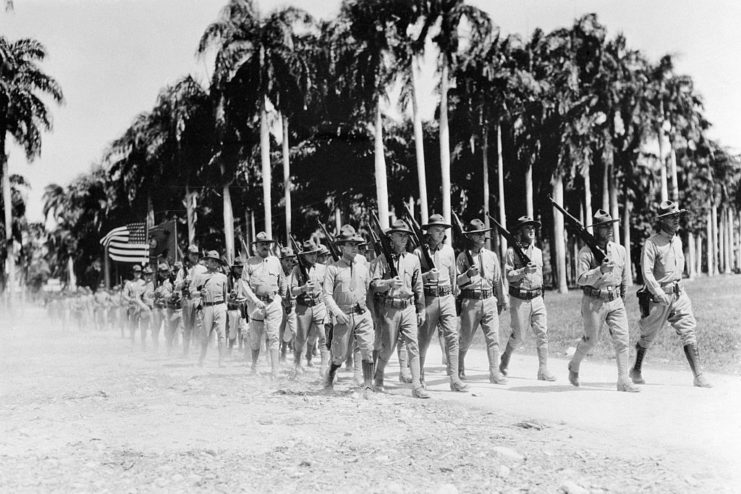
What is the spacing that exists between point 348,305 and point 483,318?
181 centimetres

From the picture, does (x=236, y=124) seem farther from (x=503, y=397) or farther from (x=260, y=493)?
(x=260, y=493)

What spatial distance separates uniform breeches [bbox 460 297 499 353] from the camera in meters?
9.22

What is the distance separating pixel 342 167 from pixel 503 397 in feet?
89.0

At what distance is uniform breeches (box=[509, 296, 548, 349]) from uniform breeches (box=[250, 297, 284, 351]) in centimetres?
338

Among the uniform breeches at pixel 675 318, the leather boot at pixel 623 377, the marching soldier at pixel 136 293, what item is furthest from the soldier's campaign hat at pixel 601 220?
the marching soldier at pixel 136 293

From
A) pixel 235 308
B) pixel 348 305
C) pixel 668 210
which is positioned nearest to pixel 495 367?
pixel 348 305

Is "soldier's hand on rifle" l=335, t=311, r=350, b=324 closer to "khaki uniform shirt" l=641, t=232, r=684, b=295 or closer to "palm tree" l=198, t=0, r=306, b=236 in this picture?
"khaki uniform shirt" l=641, t=232, r=684, b=295

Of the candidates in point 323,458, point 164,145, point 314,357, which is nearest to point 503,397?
point 323,458

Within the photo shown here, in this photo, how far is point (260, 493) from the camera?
4.79 m

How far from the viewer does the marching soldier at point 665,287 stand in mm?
8289

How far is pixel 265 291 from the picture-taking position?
1076 cm

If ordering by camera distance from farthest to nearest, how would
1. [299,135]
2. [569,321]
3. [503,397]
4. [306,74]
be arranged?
[299,135]
[306,74]
[569,321]
[503,397]

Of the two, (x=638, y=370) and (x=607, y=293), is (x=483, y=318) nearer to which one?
(x=607, y=293)

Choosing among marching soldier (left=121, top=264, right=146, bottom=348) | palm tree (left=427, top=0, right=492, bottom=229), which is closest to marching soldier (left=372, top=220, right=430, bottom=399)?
marching soldier (left=121, top=264, right=146, bottom=348)
